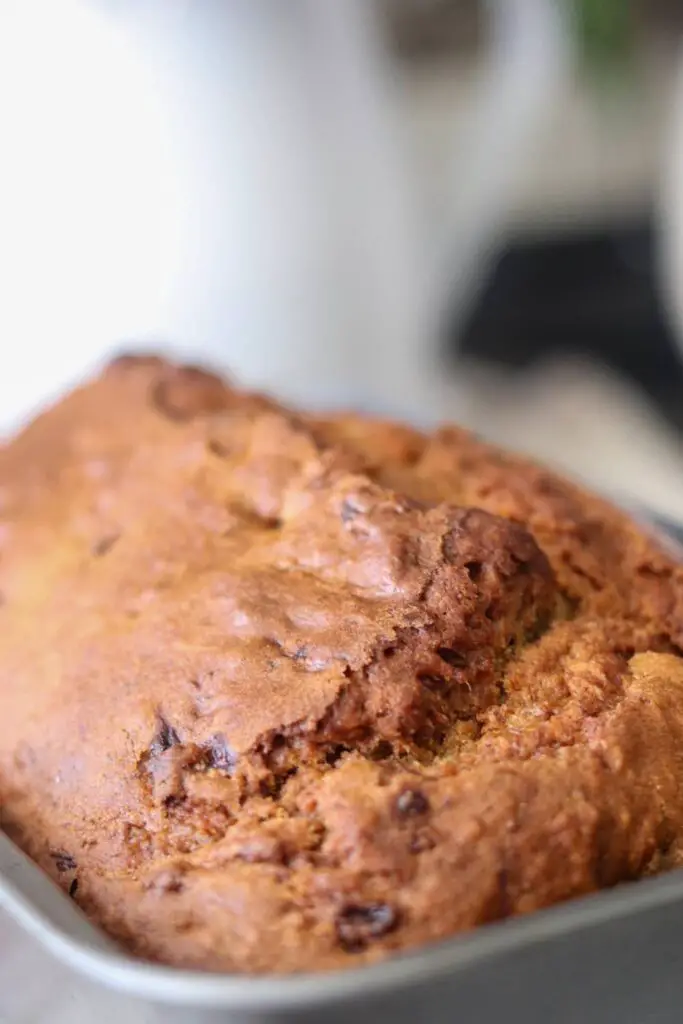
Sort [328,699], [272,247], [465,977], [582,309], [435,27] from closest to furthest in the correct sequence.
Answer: [465,977] < [328,699] < [272,247] < [582,309] < [435,27]

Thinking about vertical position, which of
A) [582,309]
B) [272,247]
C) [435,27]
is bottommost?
[582,309]

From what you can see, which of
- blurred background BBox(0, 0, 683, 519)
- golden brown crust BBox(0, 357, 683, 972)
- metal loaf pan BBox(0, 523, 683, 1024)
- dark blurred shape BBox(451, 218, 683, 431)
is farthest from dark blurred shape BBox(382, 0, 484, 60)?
metal loaf pan BBox(0, 523, 683, 1024)

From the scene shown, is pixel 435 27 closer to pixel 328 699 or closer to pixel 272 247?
pixel 272 247

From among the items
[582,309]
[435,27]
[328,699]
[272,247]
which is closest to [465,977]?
[328,699]

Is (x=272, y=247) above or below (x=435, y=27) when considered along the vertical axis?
below

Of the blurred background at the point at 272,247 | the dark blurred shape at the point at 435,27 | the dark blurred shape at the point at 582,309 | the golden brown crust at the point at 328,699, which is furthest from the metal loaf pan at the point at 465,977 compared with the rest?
the dark blurred shape at the point at 435,27

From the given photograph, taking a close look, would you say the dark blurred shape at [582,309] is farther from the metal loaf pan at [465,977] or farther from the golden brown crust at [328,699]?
the metal loaf pan at [465,977]

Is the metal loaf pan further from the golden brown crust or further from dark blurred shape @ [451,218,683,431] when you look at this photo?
dark blurred shape @ [451,218,683,431]
